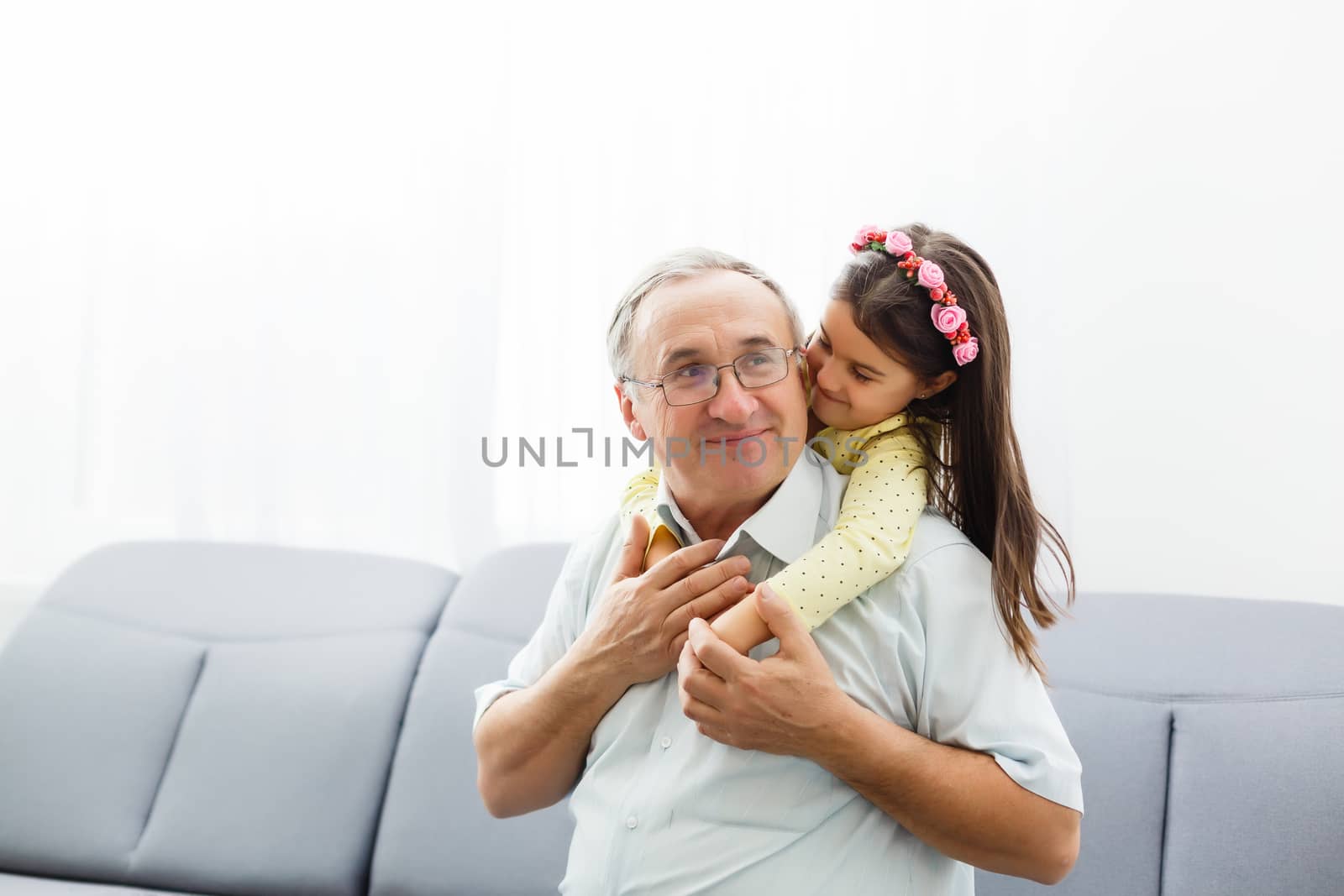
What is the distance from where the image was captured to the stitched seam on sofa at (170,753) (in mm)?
2084

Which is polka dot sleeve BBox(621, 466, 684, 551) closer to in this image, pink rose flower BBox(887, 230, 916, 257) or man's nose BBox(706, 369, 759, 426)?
man's nose BBox(706, 369, 759, 426)

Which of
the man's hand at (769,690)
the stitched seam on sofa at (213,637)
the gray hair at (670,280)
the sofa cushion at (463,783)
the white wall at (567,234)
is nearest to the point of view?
the man's hand at (769,690)

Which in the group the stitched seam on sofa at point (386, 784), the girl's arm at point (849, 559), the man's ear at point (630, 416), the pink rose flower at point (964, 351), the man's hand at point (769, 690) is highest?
the pink rose flower at point (964, 351)

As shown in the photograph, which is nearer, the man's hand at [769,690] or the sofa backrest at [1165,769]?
the man's hand at [769,690]

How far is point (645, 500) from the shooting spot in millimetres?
1632

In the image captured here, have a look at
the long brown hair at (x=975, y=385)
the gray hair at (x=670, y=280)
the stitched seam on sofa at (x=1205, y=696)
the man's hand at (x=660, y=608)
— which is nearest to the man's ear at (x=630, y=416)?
the gray hair at (x=670, y=280)

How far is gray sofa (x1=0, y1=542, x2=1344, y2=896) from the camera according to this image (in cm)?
160

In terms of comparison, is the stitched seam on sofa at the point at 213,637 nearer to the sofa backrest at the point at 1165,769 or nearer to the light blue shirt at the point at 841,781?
the sofa backrest at the point at 1165,769

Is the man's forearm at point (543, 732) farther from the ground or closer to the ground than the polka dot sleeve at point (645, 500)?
closer to the ground

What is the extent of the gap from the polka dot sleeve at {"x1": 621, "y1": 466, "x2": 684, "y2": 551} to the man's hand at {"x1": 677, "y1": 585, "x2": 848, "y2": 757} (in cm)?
28

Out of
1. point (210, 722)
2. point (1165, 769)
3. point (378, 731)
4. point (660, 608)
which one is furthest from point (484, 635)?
point (1165, 769)

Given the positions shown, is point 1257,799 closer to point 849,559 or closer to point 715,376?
point 849,559

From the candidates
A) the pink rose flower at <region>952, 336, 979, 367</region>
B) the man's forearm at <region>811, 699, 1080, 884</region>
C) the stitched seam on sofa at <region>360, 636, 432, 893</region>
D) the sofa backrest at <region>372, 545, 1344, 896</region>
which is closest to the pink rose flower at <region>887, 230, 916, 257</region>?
the pink rose flower at <region>952, 336, 979, 367</region>

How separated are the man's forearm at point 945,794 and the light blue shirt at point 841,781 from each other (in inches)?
0.9
